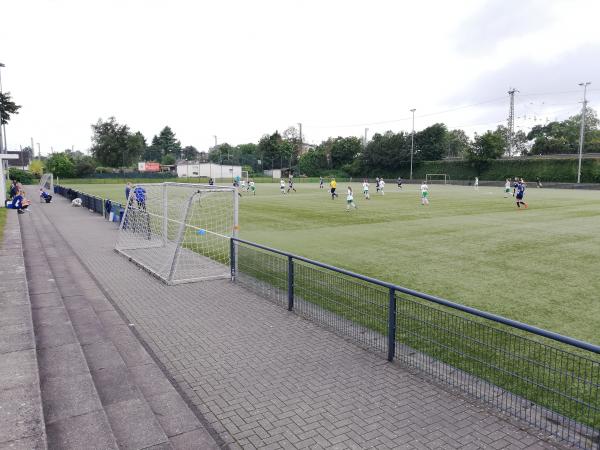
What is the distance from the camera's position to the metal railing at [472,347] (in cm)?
453

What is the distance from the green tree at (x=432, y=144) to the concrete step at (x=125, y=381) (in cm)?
7957

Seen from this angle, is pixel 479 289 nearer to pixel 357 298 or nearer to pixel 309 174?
pixel 357 298

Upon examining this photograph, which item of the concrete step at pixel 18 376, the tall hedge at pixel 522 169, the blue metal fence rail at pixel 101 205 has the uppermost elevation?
the tall hedge at pixel 522 169

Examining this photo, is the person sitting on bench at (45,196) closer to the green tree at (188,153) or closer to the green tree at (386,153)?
the green tree at (386,153)

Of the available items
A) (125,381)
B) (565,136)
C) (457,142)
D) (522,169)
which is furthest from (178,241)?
(457,142)

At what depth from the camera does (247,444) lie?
417 centimetres

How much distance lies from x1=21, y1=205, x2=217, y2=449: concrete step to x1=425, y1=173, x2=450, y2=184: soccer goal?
7043cm

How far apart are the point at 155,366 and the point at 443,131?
277 feet

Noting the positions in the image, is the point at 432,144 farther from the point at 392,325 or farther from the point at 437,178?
the point at 392,325

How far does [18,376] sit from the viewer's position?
4.78 meters

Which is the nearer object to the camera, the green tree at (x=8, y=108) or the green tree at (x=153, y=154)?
the green tree at (x=8, y=108)

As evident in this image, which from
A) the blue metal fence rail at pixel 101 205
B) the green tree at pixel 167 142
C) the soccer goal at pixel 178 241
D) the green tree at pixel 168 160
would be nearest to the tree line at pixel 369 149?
the green tree at pixel 168 160

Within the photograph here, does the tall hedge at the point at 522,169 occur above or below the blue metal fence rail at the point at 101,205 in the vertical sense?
above

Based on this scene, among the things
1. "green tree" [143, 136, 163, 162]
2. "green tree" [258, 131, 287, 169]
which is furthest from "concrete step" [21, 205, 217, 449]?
"green tree" [143, 136, 163, 162]
